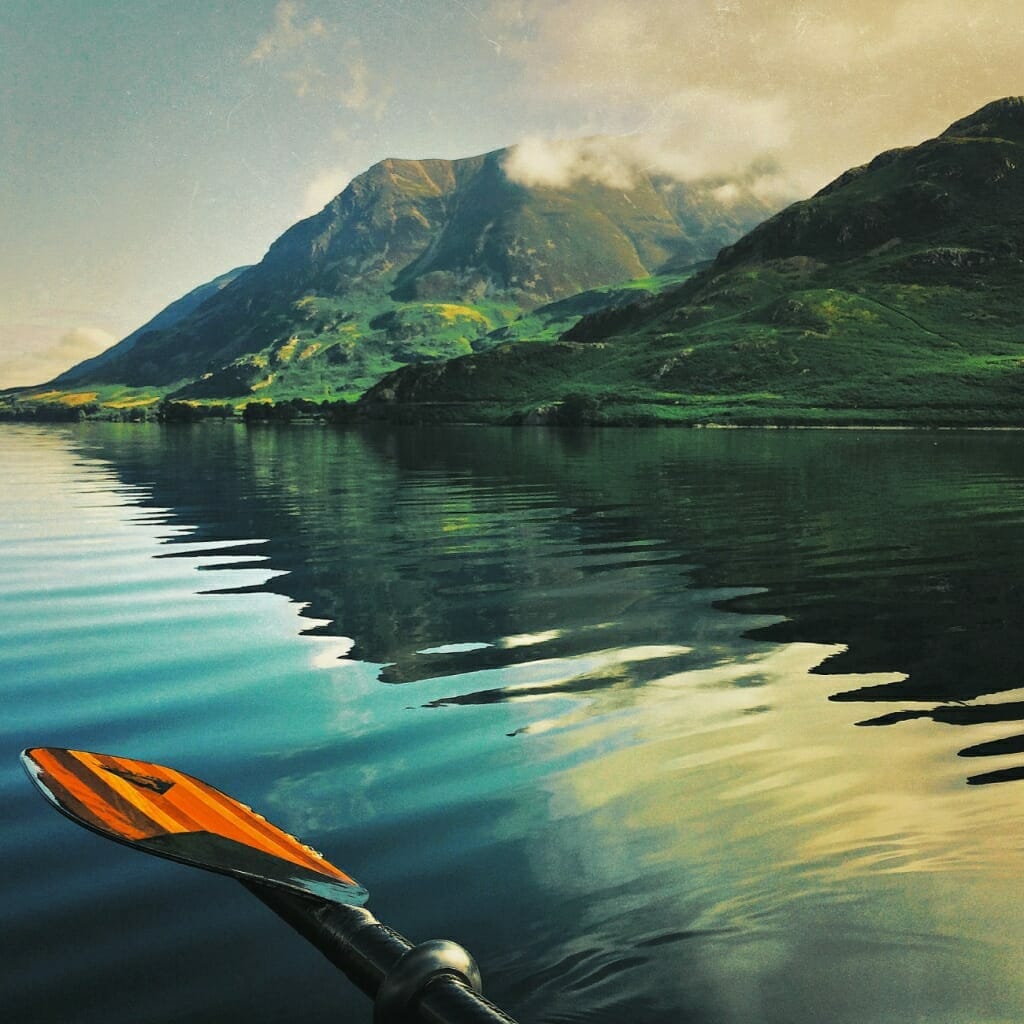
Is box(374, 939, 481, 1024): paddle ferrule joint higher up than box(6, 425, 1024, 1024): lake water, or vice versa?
box(374, 939, 481, 1024): paddle ferrule joint

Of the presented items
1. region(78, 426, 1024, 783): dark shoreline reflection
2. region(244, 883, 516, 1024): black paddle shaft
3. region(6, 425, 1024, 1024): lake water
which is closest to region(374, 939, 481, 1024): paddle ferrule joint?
region(244, 883, 516, 1024): black paddle shaft

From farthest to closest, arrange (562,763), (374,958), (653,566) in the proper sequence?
(653,566)
(562,763)
(374,958)

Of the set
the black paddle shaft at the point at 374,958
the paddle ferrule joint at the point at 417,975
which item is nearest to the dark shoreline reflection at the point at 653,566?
the black paddle shaft at the point at 374,958

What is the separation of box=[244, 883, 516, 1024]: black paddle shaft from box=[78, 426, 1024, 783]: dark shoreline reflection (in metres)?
7.66

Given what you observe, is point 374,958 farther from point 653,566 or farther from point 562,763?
point 653,566

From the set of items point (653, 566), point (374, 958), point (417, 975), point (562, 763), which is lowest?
point (562, 763)

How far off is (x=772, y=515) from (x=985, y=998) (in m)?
32.5

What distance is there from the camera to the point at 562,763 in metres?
11.4

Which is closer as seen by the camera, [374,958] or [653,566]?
[374,958]

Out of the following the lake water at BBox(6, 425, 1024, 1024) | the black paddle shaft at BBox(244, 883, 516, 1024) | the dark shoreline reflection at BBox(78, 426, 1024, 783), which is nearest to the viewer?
the black paddle shaft at BBox(244, 883, 516, 1024)

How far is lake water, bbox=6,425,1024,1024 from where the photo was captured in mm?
6836

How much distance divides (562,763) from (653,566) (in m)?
15.5

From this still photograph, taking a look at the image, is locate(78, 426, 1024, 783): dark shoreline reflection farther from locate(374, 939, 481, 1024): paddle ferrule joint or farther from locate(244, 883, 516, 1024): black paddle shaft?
locate(374, 939, 481, 1024): paddle ferrule joint

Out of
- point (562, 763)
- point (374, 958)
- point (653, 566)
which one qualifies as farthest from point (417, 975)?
point (653, 566)
